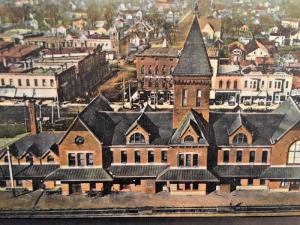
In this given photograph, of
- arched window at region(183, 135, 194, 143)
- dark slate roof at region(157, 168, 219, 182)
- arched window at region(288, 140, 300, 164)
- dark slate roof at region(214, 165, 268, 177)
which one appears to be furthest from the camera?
dark slate roof at region(214, 165, 268, 177)

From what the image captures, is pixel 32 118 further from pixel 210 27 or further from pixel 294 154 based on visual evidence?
pixel 294 154

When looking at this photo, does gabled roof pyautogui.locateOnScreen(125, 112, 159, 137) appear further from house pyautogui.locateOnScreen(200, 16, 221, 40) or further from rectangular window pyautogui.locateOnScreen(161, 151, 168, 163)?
house pyautogui.locateOnScreen(200, 16, 221, 40)

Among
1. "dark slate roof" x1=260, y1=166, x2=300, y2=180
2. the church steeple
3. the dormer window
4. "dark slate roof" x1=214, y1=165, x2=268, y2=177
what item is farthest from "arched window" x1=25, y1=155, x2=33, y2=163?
"dark slate roof" x1=260, y1=166, x2=300, y2=180

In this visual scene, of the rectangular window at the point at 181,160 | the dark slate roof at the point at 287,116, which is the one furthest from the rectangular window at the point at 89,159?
the dark slate roof at the point at 287,116

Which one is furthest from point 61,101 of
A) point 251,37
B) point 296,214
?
point 296,214

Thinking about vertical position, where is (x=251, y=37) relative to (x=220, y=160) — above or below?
above

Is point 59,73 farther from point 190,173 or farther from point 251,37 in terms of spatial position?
point 251,37
